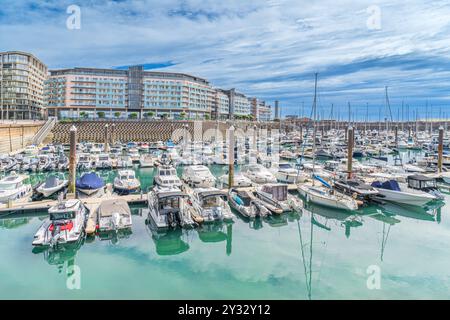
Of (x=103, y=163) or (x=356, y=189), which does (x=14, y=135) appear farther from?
(x=356, y=189)

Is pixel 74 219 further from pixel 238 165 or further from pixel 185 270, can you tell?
pixel 238 165

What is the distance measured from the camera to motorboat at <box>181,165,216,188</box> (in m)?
29.9

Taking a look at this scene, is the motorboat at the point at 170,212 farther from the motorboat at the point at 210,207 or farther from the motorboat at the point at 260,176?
the motorboat at the point at 260,176

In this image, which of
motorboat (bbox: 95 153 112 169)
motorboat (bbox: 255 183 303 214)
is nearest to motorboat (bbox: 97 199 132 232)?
motorboat (bbox: 255 183 303 214)

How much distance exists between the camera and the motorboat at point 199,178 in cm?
2989

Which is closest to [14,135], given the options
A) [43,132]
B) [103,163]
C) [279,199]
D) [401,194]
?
[43,132]

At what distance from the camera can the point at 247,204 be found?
23.4m

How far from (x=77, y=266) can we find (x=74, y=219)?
3.35 meters

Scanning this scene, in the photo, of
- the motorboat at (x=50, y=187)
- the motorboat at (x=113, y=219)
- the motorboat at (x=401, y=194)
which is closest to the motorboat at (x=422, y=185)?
the motorboat at (x=401, y=194)

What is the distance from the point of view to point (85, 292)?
12.7m

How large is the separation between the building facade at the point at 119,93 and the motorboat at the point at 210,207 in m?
75.5

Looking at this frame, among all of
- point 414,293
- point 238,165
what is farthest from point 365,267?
point 238,165

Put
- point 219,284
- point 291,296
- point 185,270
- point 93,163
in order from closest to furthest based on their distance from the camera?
point 291,296 < point 219,284 < point 185,270 < point 93,163

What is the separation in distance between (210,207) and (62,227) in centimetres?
838
